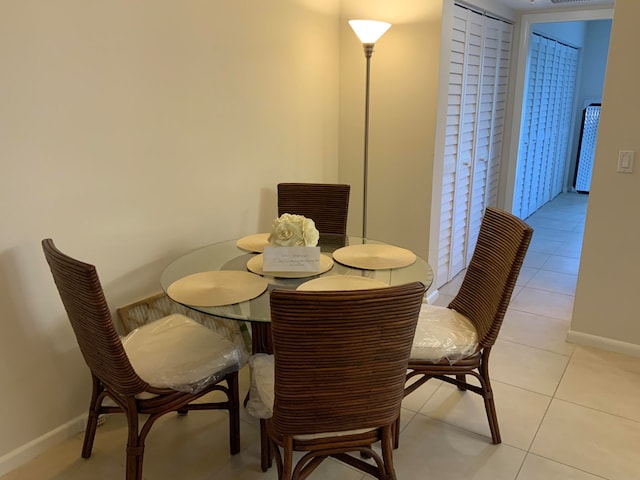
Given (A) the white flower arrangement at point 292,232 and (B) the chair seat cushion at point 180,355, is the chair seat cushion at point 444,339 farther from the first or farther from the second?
(B) the chair seat cushion at point 180,355

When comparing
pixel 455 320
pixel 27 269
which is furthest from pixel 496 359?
pixel 27 269

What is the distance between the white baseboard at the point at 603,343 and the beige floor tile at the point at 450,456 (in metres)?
1.11

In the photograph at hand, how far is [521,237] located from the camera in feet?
6.03

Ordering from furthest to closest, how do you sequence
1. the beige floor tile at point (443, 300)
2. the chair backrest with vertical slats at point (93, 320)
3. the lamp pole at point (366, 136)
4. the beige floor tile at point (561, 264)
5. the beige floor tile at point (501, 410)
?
the beige floor tile at point (561, 264) → the beige floor tile at point (443, 300) → the lamp pole at point (366, 136) → the beige floor tile at point (501, 410) → the chair backrest with vertical slats at point (93, 320)

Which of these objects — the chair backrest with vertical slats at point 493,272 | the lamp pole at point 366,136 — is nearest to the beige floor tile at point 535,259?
the lamp pole at point 366,136

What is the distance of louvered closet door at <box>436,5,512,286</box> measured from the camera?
3238 millimetres

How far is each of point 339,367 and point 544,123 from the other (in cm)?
503

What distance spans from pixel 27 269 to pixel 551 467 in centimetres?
211

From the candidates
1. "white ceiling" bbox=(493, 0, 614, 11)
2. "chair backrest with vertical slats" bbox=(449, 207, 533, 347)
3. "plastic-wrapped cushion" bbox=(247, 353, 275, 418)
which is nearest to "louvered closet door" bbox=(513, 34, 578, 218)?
"white ceiling" bbox=(493, 0, 614, 11)

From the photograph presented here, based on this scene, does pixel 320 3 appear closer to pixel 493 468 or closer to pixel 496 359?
pixel 496 359

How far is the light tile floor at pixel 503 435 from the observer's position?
6.31 feet

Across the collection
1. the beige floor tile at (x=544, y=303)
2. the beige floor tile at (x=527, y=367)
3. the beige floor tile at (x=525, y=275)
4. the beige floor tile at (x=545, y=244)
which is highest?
the beige floor tile at (x=545, y=244)

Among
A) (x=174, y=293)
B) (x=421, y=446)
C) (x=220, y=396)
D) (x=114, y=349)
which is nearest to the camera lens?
(x=114, y=349)

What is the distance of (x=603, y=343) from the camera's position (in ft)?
9.25
